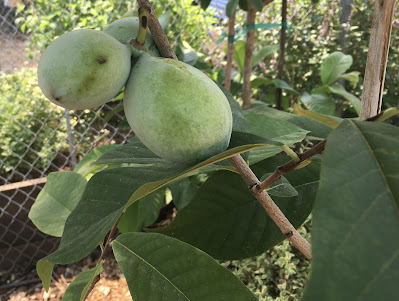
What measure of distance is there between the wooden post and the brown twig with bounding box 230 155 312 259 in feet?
0.49

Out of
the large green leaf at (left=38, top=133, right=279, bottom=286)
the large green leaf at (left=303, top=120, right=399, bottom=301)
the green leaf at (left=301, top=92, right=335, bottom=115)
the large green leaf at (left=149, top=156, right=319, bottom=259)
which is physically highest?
the large green leaf at (left=303, top=120, right=399, bottom=301)

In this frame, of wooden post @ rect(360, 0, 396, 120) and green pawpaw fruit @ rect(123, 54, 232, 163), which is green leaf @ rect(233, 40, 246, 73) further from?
green pawpaw fruit @ rect(123, 54, 232, 163)

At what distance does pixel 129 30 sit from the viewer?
39cm

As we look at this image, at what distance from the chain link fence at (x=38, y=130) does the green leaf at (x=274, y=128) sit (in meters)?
1.88

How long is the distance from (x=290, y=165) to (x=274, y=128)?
0.69 feet

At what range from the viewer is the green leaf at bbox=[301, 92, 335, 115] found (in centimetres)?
165

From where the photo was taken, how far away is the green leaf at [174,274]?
452 mm

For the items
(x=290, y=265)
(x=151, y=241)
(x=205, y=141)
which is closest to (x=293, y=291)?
(x=290, y=265)

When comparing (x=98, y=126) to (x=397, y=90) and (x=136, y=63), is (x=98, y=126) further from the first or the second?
(x=136, y=63)

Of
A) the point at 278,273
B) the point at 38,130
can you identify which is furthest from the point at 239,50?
the point at 38,130

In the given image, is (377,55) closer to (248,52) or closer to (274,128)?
(274,128)

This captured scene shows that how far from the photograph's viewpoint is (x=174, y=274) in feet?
1.56

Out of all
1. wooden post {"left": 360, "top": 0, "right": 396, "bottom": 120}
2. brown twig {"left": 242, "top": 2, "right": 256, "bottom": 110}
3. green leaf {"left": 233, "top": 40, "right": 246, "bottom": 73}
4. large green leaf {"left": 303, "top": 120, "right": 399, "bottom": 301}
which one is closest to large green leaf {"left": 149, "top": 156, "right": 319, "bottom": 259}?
wooden post {"left": 360, "top": 0, "right": 396, "bottom": 120}

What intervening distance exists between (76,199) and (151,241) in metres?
0.33
